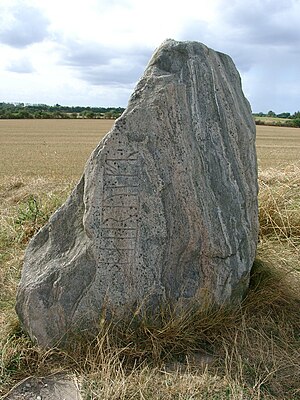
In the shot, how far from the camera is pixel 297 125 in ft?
143

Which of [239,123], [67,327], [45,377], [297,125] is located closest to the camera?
[45,377]

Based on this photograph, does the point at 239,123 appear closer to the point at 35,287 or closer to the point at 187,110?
the point at 187,110

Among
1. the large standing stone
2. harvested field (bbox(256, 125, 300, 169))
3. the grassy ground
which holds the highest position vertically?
the large standing stone

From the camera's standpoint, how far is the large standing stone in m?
3.19

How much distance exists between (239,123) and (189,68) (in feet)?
1.67

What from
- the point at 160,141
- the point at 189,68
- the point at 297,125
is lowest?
the point at 297,125

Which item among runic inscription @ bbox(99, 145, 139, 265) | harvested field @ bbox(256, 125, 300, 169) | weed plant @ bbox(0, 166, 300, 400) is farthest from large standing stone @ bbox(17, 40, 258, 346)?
harvested field @ bbox(256, 125, 300, 169)

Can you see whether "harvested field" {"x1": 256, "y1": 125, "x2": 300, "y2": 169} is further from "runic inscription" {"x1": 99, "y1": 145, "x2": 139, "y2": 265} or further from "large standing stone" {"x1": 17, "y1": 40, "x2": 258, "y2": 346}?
"runic inscription" {"x1": 99, "y1": 145, "x2": 139, "y2": 265}

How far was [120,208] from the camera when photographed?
3.19 meters

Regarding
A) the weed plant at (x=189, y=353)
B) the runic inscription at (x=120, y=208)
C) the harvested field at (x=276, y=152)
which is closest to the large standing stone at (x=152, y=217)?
the runic inscription at (x=120, y=208)

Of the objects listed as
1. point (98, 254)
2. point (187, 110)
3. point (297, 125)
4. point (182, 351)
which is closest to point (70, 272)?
point (98, 254)

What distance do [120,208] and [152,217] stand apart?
0.20 m

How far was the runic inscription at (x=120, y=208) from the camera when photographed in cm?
318

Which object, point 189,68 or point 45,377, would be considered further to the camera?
point 189,68
